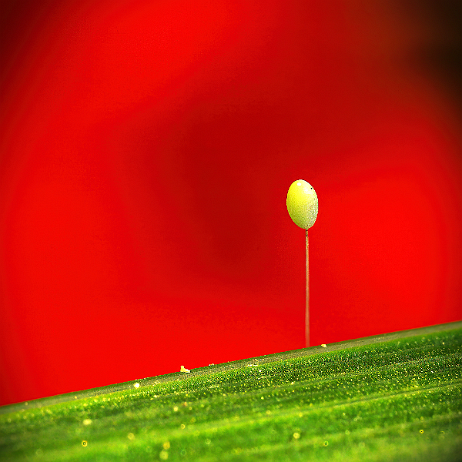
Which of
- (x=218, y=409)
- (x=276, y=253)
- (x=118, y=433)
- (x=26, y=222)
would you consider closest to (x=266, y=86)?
(x=276, y=253)

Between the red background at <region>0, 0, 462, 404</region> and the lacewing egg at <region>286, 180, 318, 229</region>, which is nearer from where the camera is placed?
the red background at <region>0, 0, 462, 404</region>

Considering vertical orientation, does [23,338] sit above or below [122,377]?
above

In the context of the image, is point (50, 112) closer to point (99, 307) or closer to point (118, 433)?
point (99, 307)

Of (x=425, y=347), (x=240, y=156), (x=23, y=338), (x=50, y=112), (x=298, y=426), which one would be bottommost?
(x=425, y=347)

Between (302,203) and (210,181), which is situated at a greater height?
→ (210,181)

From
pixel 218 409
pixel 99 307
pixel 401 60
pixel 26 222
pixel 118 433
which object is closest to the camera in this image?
pixel 118 433
